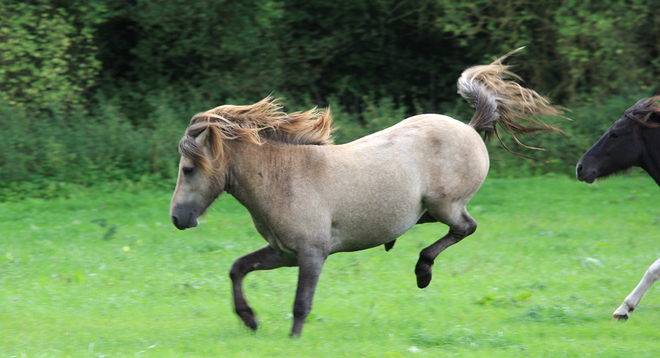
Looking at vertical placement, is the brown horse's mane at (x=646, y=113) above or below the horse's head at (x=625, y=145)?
above

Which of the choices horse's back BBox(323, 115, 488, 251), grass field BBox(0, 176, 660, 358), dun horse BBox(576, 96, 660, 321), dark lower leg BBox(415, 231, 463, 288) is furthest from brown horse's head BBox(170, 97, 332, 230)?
dun horse BBox(576, 96, 660, 321)

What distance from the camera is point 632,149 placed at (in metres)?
6.26

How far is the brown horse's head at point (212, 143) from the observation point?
5090mm

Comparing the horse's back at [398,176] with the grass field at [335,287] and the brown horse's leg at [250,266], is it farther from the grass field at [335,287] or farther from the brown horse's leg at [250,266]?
the grass field at [335,287]

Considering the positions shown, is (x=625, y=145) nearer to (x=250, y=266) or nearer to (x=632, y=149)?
(x=632, y=149)

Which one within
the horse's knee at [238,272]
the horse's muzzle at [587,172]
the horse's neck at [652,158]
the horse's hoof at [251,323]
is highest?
the horse's neck at [652,158]

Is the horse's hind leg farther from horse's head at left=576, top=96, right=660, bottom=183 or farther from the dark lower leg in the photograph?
horse's head at left=576, top=96, right=660, bottom=183

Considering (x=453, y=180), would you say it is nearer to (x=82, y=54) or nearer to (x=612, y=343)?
(x=612, y=343)

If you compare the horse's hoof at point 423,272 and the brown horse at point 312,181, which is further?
the horse's hoof at point 423,272

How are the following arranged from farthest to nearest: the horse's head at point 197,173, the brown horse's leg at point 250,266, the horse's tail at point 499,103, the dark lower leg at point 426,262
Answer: the horse's tail at point 499,103 < the dark lower leg at point 426,262 < the brown horse's leg at point 250,266 < the horse's head at point 197,173

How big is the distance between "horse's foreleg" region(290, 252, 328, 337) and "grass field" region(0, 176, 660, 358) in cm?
16

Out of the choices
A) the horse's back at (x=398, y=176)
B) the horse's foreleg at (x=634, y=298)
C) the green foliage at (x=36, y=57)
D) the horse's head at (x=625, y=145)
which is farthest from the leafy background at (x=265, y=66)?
the horse's back at (x=398, y=176)

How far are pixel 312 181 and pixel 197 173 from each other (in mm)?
868

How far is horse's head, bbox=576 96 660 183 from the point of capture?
617cm
